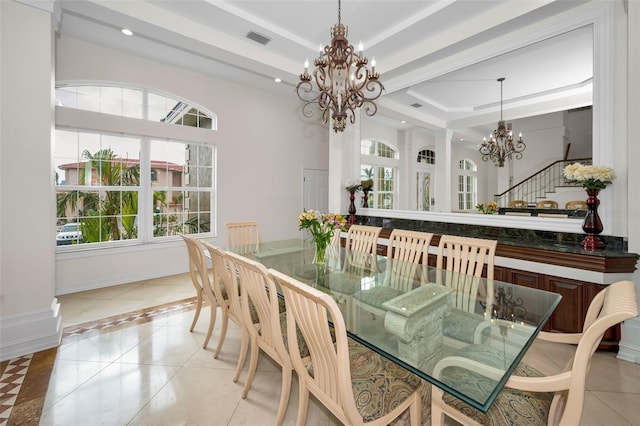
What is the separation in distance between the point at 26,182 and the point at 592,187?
16.2ft

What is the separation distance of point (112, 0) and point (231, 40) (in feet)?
4.17

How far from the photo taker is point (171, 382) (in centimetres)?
208

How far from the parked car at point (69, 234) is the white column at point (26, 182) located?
1.56 metres

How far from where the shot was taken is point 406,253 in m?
2.90

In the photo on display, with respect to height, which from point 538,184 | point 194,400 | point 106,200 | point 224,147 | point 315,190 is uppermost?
point 224,147

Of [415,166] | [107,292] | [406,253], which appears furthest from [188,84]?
[406,253]

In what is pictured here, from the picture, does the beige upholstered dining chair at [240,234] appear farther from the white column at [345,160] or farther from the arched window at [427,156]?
the arched window at [427,156]

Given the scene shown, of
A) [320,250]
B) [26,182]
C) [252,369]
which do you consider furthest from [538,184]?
[26,182]

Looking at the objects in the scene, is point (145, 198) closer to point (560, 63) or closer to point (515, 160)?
point (515, 160)

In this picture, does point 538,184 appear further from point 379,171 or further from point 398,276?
point 379,171

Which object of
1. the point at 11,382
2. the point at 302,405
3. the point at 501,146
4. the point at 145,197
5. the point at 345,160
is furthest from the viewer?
the point at 345,160

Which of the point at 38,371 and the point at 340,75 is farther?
the point at 340,75

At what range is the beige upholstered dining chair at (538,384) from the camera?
99cm

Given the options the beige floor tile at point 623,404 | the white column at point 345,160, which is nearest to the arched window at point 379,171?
the white column at point 345,160
